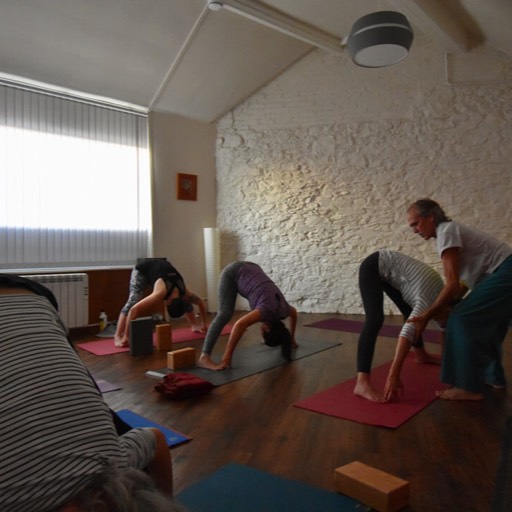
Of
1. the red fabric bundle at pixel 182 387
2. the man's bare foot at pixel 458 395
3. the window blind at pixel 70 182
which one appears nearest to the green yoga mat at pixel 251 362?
the red fabric bundle at pixel 182 387

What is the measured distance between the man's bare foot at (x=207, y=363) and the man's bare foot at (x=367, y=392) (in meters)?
1.08

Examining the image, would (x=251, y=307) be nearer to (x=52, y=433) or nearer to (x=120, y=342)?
(x=120, y=342)

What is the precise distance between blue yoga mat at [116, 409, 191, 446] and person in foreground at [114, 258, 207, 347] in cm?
177

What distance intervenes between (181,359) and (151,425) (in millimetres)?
1146

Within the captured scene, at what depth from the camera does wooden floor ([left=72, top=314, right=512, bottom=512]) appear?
1.80 metres

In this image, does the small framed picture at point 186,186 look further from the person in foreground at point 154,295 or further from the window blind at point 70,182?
the person in foreground at point 154,295

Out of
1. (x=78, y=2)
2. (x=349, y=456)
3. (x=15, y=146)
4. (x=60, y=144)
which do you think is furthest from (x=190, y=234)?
(x=349, y=456)

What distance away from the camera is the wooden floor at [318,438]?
1798 millimetres

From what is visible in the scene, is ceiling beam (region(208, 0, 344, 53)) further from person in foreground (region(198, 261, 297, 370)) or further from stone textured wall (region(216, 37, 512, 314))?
person in foreground (region(198, 261, 297, 370))

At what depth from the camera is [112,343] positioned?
14.8 feet

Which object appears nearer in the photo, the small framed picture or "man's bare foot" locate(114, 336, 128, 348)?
"man's bare foot" locate(114, 336, 128, 348)

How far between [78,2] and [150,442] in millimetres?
4336

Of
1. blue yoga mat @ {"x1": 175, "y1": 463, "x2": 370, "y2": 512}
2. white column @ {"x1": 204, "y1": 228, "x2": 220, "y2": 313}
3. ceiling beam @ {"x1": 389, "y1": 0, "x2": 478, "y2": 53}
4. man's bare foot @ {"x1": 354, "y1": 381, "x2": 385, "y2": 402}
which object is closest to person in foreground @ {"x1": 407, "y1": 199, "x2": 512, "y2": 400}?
man's bare foot @ {"x1": 354, "y1": 381, "x2": 385, "y2": 402}

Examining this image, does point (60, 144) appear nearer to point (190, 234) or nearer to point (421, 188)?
point (190, 234)
